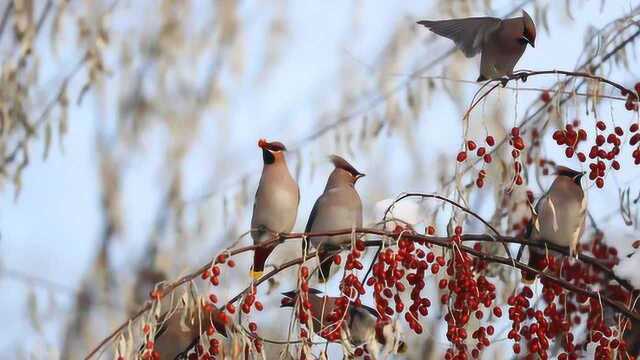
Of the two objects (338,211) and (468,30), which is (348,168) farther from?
(468,30)

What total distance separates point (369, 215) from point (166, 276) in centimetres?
94

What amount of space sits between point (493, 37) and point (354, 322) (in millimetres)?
912

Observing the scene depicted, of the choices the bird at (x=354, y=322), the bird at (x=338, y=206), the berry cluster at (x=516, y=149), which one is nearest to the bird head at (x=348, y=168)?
the bird at (x=338, y=206)

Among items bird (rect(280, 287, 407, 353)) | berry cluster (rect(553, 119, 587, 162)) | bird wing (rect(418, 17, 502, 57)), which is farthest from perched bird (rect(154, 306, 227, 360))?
bird wing (rect(418, 17, 502, 57))

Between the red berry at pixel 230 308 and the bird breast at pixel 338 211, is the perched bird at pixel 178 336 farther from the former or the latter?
the bird breast at pixel 338 211

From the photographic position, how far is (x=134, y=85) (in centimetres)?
417

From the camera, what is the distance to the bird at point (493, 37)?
9.17 ft

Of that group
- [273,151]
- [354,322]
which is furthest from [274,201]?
[354,322]

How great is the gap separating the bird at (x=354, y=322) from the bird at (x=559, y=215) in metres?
0.35

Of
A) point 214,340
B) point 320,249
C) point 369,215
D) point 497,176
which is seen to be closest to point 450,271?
point 320,249

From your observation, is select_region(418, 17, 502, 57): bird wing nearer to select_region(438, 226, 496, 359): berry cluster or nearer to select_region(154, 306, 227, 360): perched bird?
select_region(438, 226, 496, 359): berry cluster

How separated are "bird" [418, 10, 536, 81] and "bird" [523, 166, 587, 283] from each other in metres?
0.29

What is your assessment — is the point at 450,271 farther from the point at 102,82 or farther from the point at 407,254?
the point at 102,82

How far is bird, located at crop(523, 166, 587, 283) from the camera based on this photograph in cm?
251
